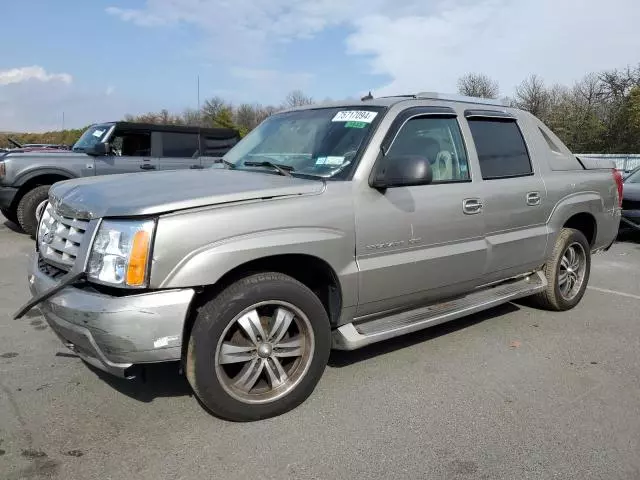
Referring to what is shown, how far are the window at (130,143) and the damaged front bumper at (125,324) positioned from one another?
24.2 feet

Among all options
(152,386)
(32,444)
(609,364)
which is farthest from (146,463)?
(609,364)

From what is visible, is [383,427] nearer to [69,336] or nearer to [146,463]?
[146,463]

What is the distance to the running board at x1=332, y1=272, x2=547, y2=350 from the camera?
3.48m

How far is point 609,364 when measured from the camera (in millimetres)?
4047

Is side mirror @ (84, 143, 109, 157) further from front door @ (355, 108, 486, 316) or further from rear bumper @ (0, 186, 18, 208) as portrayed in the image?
front door @ (355, 108, 486, 316)

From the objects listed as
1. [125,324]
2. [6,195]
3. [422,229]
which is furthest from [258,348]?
[6,195]

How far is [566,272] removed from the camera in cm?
524

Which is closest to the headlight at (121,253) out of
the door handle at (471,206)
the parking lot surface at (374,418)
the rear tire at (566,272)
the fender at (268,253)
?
the fender at (268,253)

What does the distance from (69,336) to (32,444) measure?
56 cm

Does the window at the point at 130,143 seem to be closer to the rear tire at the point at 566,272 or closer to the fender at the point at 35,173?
the fender at the point at 35,173

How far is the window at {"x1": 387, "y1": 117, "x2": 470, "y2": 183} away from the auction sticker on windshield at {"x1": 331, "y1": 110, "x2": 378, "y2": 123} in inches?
9.0

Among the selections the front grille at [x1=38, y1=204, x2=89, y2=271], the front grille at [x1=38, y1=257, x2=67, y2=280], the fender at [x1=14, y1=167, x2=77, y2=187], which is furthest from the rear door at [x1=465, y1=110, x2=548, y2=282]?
the fender at [x1=14, y1=167, x2=77, y2=187]

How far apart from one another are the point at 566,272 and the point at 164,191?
391 centimetres

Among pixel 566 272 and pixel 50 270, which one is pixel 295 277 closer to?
pixel 50 270
